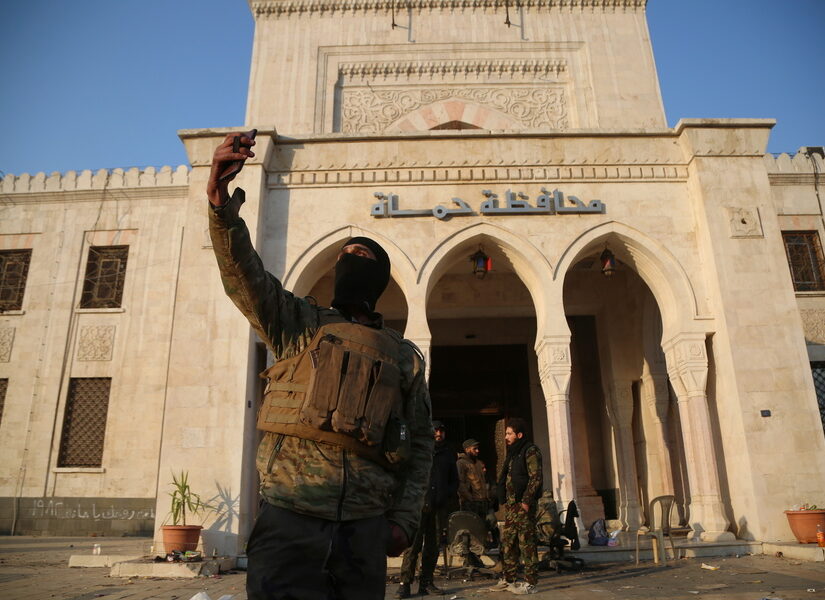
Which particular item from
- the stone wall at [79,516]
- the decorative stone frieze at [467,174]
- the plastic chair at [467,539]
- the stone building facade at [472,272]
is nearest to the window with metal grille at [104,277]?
the stone building facade at [472,272]

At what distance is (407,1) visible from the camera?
1251 cm

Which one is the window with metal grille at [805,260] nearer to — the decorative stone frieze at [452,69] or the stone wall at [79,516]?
the decorative stone frieze at [452,69]

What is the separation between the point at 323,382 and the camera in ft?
6.04

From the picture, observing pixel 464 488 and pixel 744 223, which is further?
pixel 744 223

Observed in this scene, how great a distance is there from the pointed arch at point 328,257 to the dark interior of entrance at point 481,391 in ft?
13.8

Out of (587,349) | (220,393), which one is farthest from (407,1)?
(220,393)

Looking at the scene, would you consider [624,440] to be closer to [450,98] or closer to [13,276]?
[450,98]

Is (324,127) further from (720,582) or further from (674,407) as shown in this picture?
(720,582)

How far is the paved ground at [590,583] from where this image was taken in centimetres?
488

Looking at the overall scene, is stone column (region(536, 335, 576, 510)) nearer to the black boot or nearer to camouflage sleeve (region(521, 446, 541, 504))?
camouflage sleeve (region(521, 446, 541, 504))

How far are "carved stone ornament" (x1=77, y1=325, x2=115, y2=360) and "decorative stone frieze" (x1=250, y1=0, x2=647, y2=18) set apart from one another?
683 cm

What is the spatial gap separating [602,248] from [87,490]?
968 cm

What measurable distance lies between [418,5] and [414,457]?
12.3m

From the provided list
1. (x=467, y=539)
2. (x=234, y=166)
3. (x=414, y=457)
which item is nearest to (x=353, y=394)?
Answer: (x=414, y=457)
